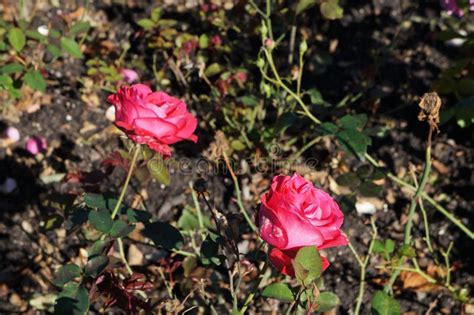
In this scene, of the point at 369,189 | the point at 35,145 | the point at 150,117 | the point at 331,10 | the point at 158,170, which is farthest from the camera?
the point at 35,145

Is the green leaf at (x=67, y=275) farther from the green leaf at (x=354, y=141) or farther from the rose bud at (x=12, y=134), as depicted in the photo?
the rose bud at (x=12, y=134)

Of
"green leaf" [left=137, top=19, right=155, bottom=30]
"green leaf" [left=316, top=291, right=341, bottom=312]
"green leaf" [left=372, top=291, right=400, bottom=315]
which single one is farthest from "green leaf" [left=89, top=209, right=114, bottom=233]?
"green leaf" [left=137, top=19, right=155, bottom=30]

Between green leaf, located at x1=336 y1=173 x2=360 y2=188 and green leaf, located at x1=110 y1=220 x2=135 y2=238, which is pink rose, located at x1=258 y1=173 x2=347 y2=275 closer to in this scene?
green leaf, located at x1=110 y1=220 x2=135 y2=238

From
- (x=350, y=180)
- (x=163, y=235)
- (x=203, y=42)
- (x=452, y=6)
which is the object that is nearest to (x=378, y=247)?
(x=350, y=180)

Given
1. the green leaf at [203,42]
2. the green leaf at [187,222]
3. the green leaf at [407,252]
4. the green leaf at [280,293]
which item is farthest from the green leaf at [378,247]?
the green leaf at [203,42]

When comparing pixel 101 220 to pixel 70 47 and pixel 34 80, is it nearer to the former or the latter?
pixel 34 80

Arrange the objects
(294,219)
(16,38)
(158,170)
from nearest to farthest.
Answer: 1. (294,219)
2. (158,170)
3. (16,38)
